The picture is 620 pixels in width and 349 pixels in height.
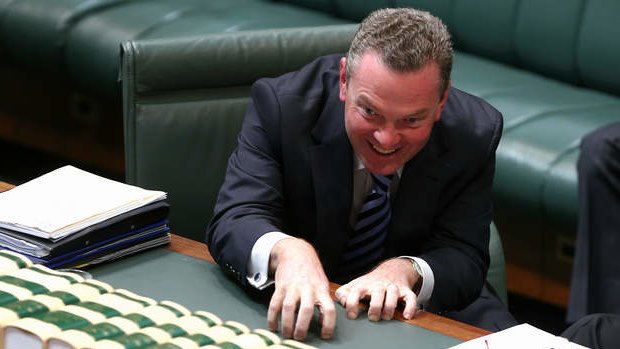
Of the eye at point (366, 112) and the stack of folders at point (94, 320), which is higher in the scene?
the eye at point (366, 112)

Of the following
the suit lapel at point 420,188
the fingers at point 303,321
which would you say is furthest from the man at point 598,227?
the fingers at point 303,321

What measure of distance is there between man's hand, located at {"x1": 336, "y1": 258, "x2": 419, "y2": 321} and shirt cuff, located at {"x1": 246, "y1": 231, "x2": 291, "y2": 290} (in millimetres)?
131

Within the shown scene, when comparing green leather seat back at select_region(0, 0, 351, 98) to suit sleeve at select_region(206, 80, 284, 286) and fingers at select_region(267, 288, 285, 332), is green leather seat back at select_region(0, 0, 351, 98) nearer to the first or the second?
suit sleeve at select_region(206, 80, 284, 286)

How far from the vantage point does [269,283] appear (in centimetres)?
217

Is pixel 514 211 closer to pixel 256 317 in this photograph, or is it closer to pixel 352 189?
pixel 352 189

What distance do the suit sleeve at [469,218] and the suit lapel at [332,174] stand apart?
18 centimetres

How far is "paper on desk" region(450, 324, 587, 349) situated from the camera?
1913mm

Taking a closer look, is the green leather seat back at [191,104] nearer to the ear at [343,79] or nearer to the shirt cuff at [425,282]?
the ear at [343,79]

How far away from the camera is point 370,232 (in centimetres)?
255

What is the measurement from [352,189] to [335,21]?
236 cm

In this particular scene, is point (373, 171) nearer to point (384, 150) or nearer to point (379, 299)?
point (384, 150)

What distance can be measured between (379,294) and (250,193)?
0.43 m

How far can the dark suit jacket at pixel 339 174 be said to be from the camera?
246 cm

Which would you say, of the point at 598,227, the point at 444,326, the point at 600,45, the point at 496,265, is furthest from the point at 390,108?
the point at 600,45
